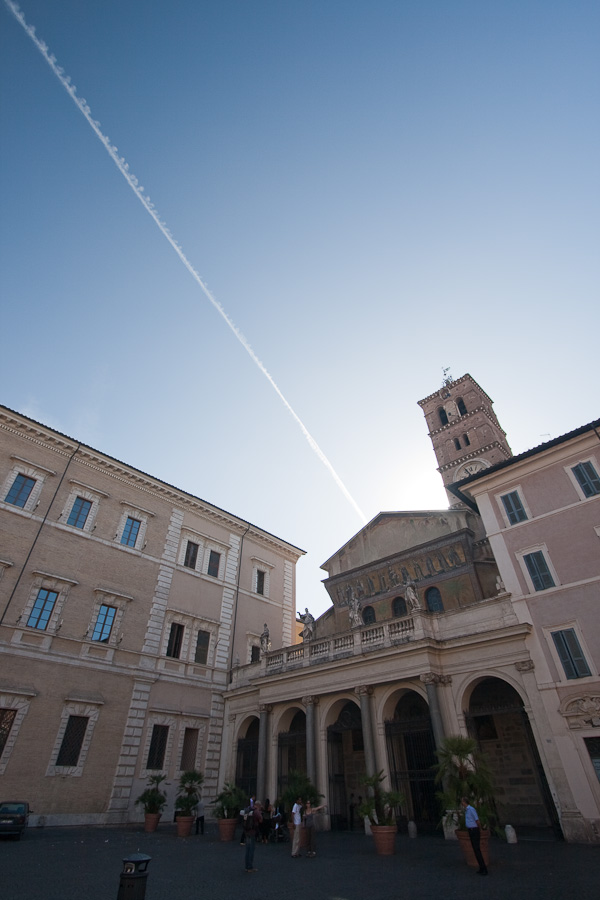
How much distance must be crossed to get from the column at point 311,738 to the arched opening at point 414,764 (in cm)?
346

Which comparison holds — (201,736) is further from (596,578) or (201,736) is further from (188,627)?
(596,578)

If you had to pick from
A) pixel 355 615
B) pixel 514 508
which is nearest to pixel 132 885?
pixel 355 615

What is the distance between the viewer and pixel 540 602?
1680cm

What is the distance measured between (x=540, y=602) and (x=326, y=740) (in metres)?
11.0

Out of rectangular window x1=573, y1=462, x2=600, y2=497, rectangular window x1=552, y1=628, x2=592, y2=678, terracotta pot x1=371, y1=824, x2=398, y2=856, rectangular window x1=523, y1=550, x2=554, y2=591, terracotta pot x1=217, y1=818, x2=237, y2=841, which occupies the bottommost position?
terracotta pot x1=371, y1=824, x2=398, y2=856

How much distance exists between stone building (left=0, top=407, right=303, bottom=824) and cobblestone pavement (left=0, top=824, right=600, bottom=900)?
4666 millimetres

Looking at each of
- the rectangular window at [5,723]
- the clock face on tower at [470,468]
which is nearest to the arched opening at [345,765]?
the rectangular window at [5,723]

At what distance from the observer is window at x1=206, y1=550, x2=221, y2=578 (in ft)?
94.4

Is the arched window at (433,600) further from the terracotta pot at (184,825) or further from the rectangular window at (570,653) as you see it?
the terracotta pot at (184,825)

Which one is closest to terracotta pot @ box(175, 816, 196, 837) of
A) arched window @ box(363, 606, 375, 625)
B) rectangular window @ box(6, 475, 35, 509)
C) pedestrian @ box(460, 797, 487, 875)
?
pedestrian @ box(460, 797, 487, 875)

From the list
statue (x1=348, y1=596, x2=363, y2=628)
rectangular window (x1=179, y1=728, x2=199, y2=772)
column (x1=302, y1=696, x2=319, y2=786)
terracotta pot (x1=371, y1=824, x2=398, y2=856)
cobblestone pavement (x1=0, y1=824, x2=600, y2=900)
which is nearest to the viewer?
cobblestone pavement (x1=0, y1=824, x2=600, y2=900)

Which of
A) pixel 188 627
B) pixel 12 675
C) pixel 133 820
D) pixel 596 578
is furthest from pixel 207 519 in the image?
pixel 596 578

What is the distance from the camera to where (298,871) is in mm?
11289

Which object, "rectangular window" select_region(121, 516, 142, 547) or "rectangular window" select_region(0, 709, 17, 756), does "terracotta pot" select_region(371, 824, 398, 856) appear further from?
"rectangular window" select_region(121, 516, 142, 547)
